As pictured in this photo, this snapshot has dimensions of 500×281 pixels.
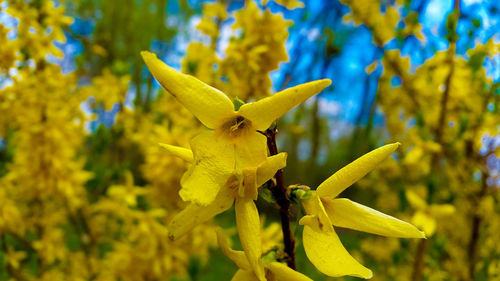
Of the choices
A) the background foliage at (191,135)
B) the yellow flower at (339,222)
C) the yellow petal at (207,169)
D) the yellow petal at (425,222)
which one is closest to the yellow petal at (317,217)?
the yellow flower at (339,222)

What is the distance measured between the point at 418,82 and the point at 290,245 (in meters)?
1.40

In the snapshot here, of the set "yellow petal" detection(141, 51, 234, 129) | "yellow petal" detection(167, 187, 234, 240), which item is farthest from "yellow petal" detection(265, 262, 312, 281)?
"yellow petal" detection(141, 51, 234, 129)

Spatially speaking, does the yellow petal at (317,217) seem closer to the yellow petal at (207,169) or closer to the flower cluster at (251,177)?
the flower cluster at (251,177)

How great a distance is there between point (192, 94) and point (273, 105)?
10cm

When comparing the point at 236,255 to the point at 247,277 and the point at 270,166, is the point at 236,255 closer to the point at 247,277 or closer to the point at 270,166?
the point at 247,277

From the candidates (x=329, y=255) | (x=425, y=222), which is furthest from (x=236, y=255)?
(x=425, y=222)

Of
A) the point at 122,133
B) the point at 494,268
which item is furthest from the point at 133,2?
the point at 494,268

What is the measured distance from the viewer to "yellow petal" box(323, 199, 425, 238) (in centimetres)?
51

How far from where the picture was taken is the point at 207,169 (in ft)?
1.64

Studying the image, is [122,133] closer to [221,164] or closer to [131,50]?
[221,164]

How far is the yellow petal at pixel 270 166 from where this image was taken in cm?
48

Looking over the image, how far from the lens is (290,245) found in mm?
586

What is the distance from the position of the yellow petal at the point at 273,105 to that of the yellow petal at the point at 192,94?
3 cm

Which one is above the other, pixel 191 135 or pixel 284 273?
pixel 191 135
